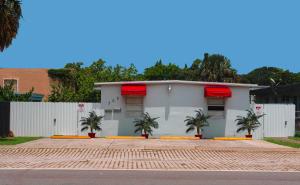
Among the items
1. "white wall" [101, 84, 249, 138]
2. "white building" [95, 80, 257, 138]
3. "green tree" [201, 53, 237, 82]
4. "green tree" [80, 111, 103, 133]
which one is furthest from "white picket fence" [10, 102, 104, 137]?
"green tree" [201, 53, 237, 82]

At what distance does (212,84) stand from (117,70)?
126ft

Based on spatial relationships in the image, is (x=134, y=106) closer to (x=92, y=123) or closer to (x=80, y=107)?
(x=92, y=123)

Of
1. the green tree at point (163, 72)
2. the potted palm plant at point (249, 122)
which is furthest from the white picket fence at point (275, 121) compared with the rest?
the green tree at point (163, 72)

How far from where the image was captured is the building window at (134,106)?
1144 inches

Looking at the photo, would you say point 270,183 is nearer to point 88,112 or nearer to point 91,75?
point 88,112

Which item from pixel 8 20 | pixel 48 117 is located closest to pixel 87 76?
pixel 48 117

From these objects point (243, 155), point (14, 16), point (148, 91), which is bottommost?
point (243, 155)

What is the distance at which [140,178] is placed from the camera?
1234 cm

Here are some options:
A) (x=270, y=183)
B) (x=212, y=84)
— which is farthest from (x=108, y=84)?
(x=270, y=183)

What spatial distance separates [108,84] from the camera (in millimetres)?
29156

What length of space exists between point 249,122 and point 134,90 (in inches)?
260

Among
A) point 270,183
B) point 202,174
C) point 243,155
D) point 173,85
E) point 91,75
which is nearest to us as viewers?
point 270,183

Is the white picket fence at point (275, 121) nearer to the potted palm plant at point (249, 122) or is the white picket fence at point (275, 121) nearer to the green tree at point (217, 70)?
the potted palm plant at point (249, 122)

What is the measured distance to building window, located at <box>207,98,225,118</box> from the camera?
2942cm
